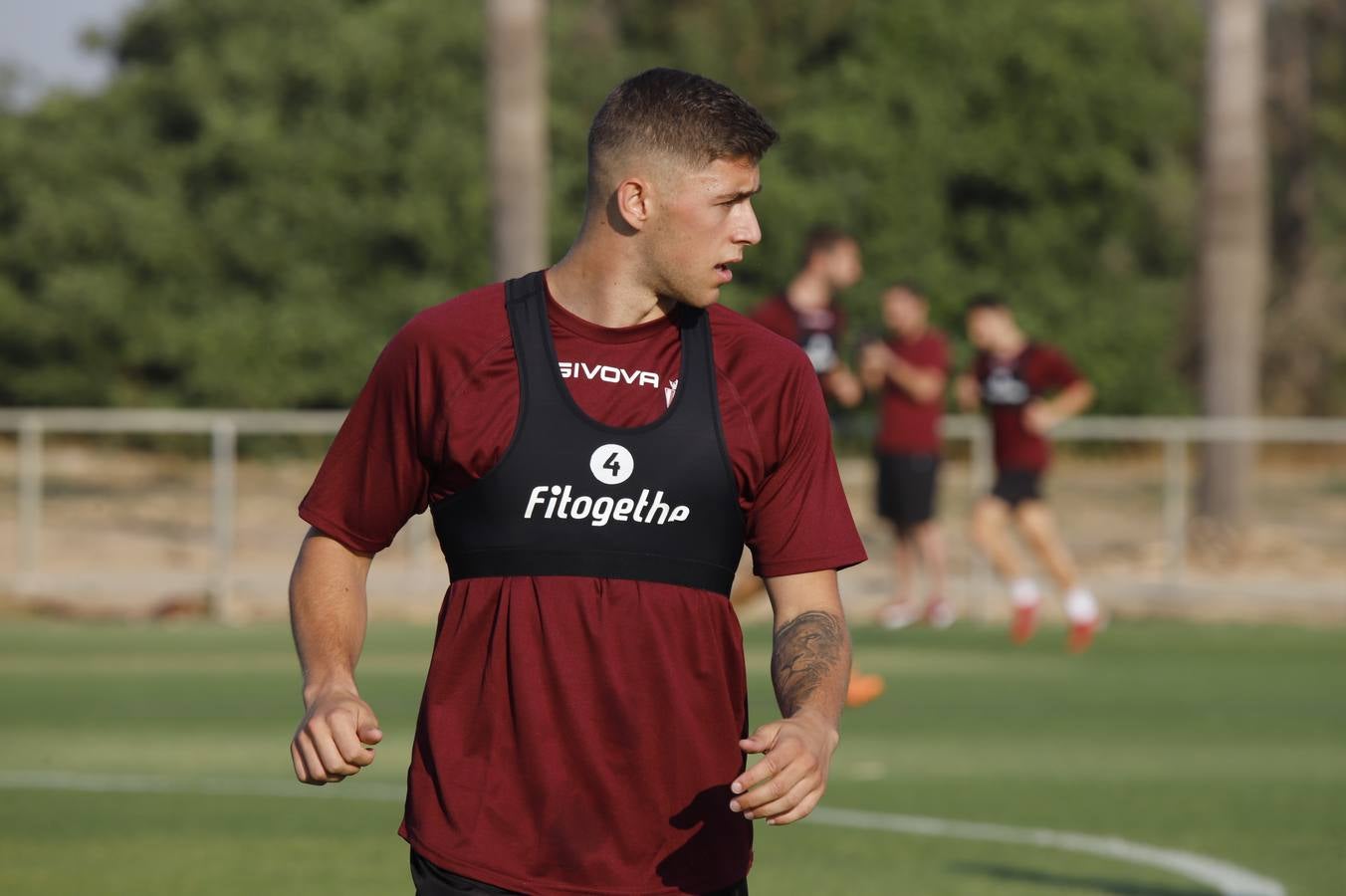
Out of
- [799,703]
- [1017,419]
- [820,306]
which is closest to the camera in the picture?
[799,703]

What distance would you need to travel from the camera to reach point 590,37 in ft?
142

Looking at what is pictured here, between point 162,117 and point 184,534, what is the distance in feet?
41.5

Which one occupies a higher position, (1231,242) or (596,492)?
(1231,242)

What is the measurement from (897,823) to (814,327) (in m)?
5.34

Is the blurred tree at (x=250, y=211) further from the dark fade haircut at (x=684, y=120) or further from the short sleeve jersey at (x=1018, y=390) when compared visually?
the dark fade haircut at (x=684, y=120)

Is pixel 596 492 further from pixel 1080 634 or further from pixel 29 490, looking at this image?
pixel 29 490

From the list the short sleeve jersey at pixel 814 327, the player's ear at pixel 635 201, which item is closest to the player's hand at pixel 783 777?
the player's ear at pixel 635 201

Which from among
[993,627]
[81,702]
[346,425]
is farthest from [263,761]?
[993,627]

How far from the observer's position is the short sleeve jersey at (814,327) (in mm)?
13562

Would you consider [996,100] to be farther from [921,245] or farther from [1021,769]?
[1021,769]

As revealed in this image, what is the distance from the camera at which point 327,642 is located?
13.9 ft

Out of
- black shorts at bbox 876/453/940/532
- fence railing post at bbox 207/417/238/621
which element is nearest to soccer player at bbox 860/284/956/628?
black shorts at bbox 876/453/940/532

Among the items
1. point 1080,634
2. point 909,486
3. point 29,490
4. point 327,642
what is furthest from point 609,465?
point 29,490

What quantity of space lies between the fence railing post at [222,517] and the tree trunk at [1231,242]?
10559mm
